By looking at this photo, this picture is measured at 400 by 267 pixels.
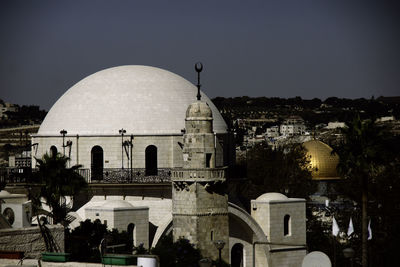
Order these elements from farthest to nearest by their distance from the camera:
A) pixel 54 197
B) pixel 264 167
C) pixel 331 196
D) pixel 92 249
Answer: pixel 264 167
pixel 331 196
pixel 54 197
pixel 92 249

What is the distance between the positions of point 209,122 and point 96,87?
34.0 ft

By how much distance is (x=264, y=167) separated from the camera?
100 metres

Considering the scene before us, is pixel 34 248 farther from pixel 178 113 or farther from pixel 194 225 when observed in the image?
pixel 178 113

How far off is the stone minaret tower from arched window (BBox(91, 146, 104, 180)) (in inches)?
320

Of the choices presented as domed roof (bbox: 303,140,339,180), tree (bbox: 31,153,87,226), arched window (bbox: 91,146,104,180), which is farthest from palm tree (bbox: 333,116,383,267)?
domed roof (bbox: 303,140,339,180)

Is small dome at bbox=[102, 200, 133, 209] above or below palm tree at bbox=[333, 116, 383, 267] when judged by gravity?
below

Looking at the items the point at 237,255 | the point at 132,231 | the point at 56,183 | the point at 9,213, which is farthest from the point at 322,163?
the point at 9,213

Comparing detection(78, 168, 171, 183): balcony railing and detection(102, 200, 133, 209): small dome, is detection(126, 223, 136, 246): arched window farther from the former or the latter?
detection(78, 168, 171, 183): balcony railing

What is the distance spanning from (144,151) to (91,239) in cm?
943

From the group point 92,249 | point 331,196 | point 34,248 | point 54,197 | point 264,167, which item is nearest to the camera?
point 34,248

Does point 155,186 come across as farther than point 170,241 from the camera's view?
Yes

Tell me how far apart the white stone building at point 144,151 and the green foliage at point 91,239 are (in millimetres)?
2643

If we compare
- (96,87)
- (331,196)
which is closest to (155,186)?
(96,87)

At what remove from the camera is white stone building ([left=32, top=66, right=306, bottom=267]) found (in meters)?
58.3
